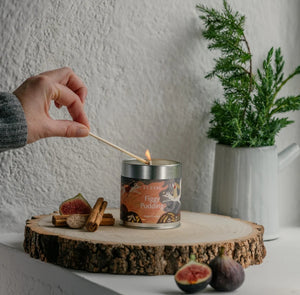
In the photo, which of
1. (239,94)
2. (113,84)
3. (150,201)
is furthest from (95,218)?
(239,94)

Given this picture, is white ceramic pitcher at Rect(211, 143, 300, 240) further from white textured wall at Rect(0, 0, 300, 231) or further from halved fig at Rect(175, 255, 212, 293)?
halved fig at Rect(175, 255, 212, 293)

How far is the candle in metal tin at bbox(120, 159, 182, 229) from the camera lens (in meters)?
1.14

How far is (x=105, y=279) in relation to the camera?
0.98m

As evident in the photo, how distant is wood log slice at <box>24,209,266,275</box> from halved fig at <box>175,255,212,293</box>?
8cm

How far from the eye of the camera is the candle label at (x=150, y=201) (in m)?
1.14

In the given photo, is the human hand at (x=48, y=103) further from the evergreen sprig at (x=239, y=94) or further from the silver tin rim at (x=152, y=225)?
the evergreen sprig at (x=239, y=94)

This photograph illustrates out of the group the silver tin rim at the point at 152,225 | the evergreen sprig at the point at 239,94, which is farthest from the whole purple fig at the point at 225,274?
the evergreen sprig at the point at 239,94

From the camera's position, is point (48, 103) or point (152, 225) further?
point (152, 225)

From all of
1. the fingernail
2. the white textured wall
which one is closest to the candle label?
the fingernail

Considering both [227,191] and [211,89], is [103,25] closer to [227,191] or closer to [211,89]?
[211,89]

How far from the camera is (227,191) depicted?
4.60 ft

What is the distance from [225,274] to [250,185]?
1.60 ft

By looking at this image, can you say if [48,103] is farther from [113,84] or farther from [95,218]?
[113,84]

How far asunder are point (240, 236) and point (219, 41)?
1.92ft
